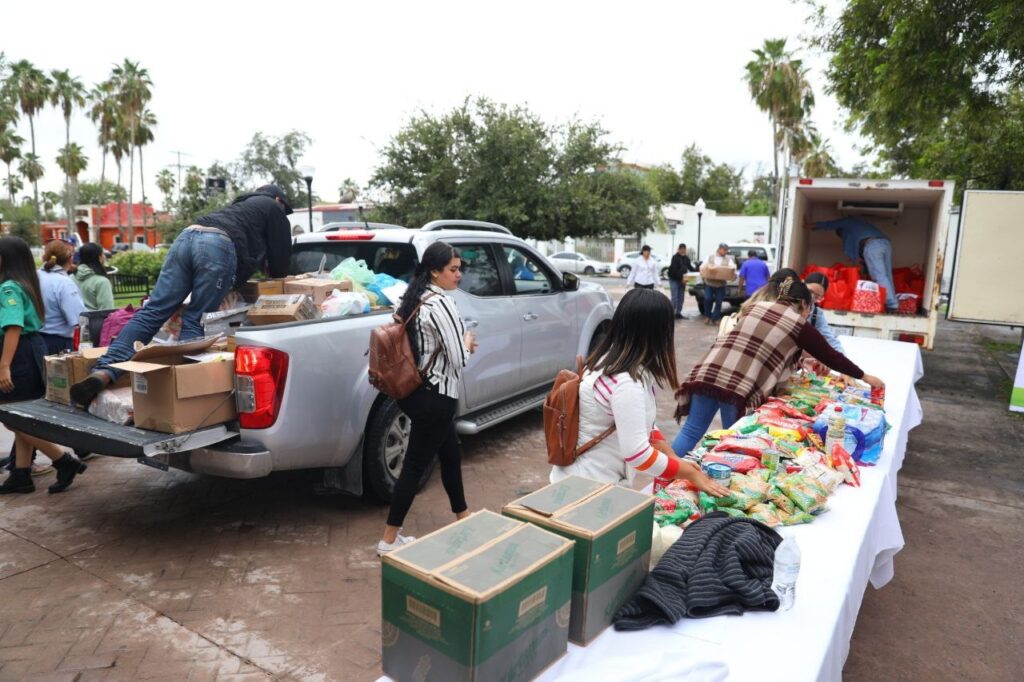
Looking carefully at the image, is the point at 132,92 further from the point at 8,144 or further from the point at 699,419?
the point at 699,419

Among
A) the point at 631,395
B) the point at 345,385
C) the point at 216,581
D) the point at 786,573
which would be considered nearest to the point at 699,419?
the point at 631,395

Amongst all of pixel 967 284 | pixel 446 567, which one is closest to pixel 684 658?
pixel 446 567

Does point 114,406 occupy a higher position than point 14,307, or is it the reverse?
point 14,307

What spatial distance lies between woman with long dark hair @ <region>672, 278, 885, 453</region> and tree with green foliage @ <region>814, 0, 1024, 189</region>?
20.7 ft

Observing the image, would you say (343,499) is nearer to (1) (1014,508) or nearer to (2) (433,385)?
(2) (433,385)

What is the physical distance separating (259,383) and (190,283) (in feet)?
4.29

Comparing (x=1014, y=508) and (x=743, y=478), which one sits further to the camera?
(x=1014, y=508)

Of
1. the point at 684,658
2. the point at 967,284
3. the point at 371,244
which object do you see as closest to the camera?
the point at 684,658

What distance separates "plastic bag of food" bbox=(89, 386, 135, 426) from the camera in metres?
3.98

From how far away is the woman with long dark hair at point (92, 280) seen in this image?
20.4ft

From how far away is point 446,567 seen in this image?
1590mm

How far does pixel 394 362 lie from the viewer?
3.67 metres

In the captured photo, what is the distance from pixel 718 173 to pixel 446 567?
61293 millimetres

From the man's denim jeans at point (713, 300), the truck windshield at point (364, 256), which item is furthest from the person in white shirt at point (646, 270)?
the truck windshield at point (364, 256)
